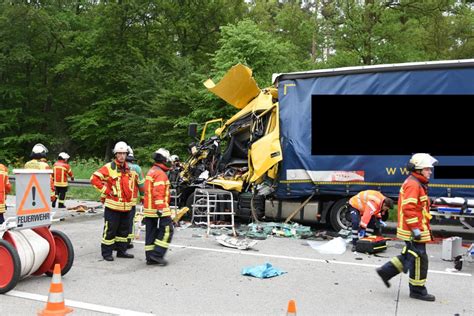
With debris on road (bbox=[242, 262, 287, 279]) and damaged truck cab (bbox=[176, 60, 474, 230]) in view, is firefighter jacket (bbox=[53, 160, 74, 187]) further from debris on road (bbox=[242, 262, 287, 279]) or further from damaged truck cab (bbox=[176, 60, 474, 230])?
debris on road (bbox=[242, 262, 287, 279])

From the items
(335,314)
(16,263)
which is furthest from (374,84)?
(16,263)

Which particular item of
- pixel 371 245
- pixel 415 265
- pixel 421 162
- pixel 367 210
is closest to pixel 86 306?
pixel 415 265

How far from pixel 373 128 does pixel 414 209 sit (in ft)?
13.9

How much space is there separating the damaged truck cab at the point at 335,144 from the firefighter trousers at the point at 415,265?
3.75 metres

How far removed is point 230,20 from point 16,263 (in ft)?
92.6

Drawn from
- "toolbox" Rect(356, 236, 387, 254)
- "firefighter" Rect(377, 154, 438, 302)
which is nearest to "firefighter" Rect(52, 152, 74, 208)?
"toolbox" Rect(356, 236, 387, 254)

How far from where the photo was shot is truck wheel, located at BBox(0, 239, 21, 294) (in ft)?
18.2

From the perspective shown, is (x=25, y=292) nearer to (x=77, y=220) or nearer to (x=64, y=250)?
(x=64, y=250)

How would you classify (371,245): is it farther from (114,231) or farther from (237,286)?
(114,231)

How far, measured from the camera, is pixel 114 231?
7426 millimetres

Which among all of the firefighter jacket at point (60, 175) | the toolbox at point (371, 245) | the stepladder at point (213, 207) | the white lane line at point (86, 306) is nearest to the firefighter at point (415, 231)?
the toolbox at point (371, 245)

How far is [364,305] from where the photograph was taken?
5379mm

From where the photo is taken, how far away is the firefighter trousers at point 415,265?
5.52 m

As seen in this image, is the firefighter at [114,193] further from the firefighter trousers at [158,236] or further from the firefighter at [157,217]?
the firefighter trousers at [158,236]
